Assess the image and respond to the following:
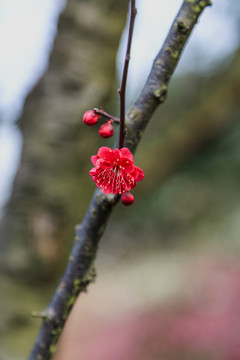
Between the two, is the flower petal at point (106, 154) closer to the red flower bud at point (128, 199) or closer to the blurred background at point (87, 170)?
the red flower bud at point (128, 199)

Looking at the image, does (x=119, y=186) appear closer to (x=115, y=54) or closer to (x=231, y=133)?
(x=115, y=54)

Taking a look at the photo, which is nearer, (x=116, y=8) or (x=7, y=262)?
(x=7, y=262)

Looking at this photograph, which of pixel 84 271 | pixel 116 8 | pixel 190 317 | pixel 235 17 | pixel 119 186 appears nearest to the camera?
pixel 119 186

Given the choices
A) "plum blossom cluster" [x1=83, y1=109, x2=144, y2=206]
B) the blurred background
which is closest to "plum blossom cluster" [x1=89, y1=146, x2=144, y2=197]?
"plum blossom cluster" [x1=83, y1=109, x2=144, y2=206]

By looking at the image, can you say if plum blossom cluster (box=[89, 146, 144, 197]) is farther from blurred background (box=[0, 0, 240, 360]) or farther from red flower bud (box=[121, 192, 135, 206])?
blurred background (box=[0, 0, 240, 360])

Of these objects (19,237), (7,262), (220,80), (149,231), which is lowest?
(7,262)

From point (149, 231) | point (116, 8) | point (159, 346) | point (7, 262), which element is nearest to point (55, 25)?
point (116, 8)

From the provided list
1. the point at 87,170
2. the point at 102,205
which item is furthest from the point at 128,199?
the point at 87,170
